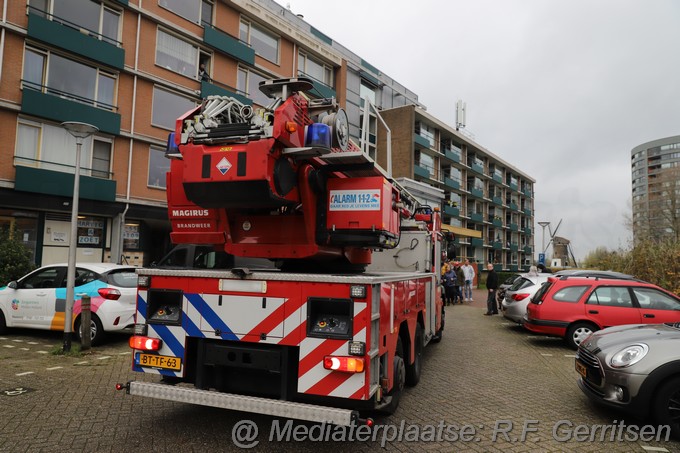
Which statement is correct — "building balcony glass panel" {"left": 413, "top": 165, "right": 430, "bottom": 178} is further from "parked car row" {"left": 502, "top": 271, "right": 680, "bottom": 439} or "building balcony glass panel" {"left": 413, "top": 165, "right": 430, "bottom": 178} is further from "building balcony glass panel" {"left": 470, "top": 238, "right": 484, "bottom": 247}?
"parked car row" {"left": 502, "top": 271, "right": 680, "bottom": 439}

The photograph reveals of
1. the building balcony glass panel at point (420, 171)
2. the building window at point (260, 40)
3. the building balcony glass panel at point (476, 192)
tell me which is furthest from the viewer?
the building balcony glass panel at point (476, 192)

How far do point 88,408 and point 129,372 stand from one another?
5.57 feet

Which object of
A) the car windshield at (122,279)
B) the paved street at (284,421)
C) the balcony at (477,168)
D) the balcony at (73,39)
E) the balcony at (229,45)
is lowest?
the paved street at (284,421)

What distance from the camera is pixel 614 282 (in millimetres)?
9062

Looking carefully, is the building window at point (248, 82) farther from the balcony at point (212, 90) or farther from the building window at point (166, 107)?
the building window at point (166, 107)

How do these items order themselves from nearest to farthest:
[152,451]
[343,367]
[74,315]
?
[343,367]
[152,451]
[74,315]

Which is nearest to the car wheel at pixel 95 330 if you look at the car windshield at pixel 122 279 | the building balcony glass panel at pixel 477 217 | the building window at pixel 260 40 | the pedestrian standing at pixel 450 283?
the car windshield at pixel 122 279

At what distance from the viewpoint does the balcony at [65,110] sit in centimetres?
1606

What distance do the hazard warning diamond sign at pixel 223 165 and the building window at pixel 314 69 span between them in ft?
83.6

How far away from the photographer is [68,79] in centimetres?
1731

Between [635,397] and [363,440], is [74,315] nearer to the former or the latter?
[363,440]

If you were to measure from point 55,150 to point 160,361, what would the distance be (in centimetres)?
1628

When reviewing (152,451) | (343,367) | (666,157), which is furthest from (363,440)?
(666,157)

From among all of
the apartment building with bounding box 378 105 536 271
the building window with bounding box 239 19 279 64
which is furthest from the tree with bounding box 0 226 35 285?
the apartment building with bounding box 378 105 536 271
